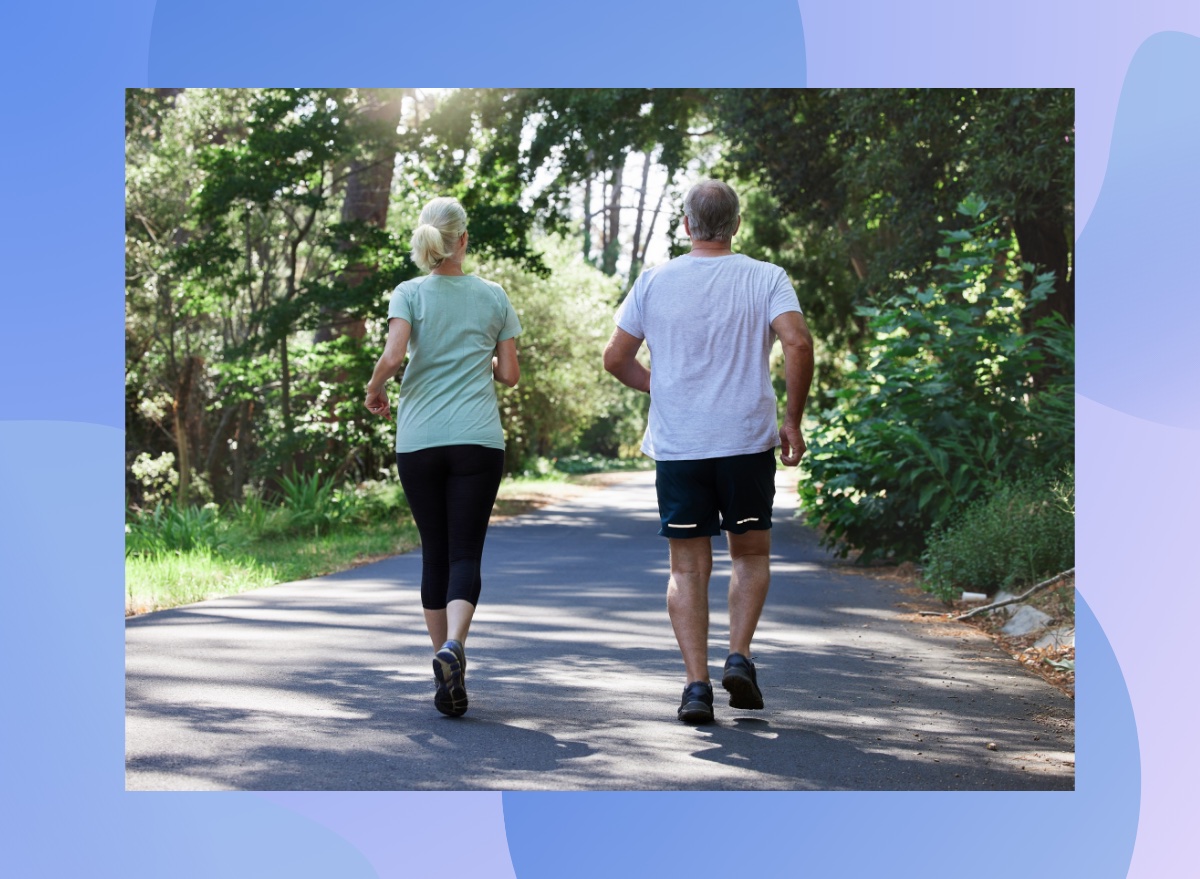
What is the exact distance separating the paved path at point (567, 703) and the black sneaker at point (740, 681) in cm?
11

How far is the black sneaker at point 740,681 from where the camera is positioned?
15.2 ft

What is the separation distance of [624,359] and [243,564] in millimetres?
6815

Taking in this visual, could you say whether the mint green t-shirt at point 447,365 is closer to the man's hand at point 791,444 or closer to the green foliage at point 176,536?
the man's hand at point 791,444

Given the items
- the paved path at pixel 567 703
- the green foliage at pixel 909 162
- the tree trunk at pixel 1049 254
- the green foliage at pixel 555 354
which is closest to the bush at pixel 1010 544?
the paved path at pixel 567 703

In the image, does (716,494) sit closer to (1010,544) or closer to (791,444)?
(791,444)

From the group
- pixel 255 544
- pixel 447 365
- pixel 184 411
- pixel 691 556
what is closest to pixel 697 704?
pixel 691 556

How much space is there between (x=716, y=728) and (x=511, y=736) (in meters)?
0.73

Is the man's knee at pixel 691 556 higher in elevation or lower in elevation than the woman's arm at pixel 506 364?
lower

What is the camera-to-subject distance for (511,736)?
14.8ft

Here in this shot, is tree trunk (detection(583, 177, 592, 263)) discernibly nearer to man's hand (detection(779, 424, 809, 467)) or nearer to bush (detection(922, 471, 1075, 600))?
bush (detection(922, 471, 1075, 600))

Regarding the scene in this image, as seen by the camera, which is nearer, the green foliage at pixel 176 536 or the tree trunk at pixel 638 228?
the green foliage at pixel 176 536

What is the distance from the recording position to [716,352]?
4648 millimetres
